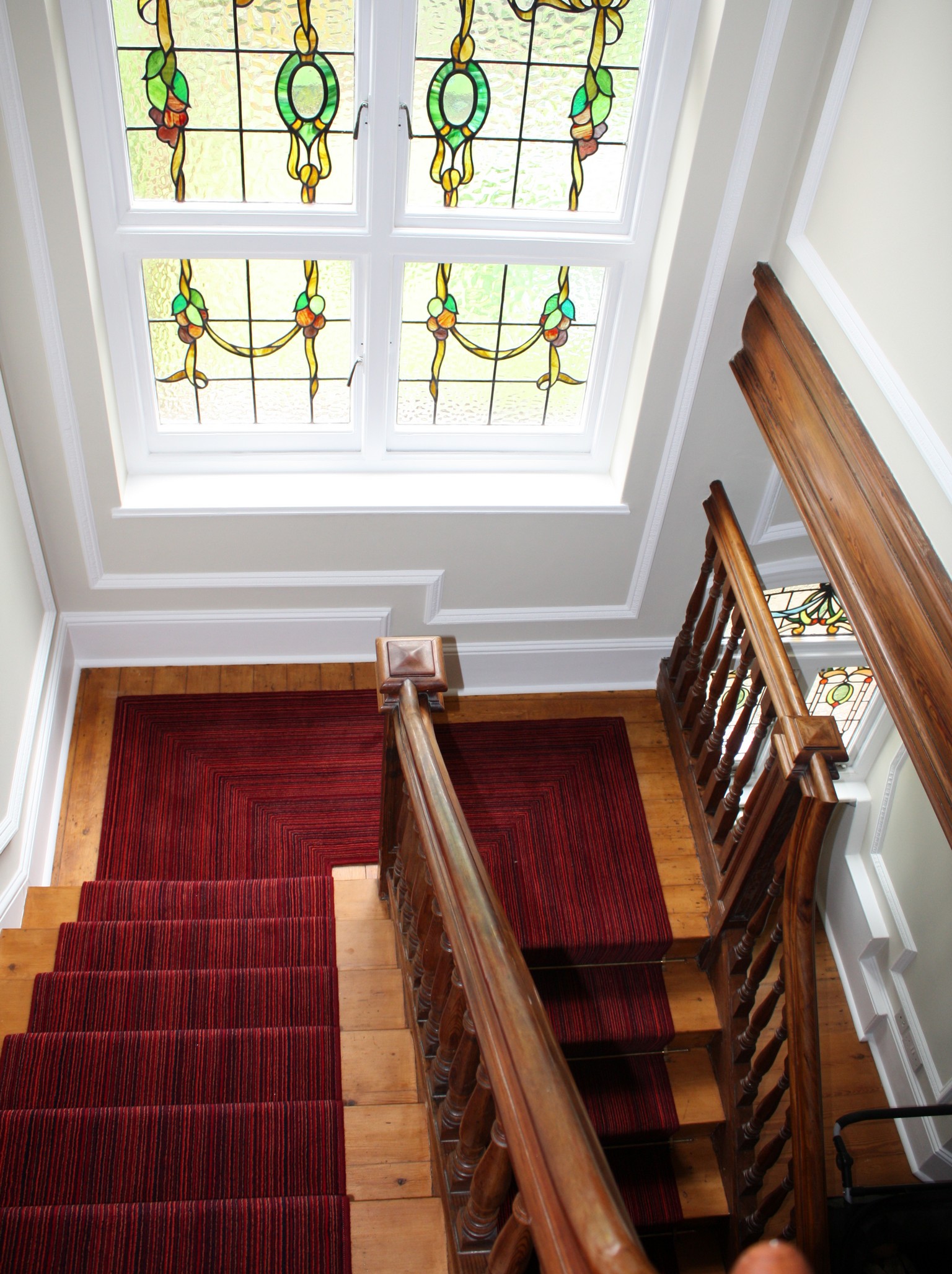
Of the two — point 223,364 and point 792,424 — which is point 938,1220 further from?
point 223,364

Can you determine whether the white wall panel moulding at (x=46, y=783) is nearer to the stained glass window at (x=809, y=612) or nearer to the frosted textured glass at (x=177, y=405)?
the frosted textured glass at (x=177, y=405)

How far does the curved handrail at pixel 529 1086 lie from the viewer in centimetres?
121

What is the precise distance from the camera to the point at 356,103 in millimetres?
3131

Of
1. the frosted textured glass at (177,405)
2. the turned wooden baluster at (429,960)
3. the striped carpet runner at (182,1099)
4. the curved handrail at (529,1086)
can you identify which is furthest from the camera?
the frosted textured glass at (177,405)

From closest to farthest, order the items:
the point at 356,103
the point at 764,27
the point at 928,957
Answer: the point at 764,27 → the point at 356,103 → the point at 928,957

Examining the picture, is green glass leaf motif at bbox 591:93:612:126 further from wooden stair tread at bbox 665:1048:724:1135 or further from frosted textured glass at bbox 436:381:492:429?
wooden stair tread at bbox 665:1048:724:1135

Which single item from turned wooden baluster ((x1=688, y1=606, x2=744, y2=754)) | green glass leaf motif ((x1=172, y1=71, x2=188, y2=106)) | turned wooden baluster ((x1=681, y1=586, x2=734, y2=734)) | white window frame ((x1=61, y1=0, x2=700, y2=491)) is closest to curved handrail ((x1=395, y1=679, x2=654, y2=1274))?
turned wooden baluster ((x1=688, y1=606, x2=744, y2=754))

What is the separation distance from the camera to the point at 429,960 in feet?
7.48

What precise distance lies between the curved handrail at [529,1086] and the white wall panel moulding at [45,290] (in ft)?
6.90

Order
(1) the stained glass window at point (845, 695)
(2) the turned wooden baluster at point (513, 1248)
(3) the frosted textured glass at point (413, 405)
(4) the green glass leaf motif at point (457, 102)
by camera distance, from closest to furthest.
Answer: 1. (2) the turned wooden baluster at point (513, 1248)
2. (4) the green glass leaf motif at point (457, 102)
3. (3) the frosted textured glass at point (413, 405)
4. (1) the stained glass window at point (845, 695)

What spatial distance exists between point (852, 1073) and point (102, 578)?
3570mm

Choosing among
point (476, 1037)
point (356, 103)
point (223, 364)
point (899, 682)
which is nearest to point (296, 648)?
point (223, 364)

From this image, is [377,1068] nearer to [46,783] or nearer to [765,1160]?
[765,1160]

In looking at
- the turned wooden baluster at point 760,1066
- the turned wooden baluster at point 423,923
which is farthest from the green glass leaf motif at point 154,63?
the turned wooden baluster at point 760,1066
